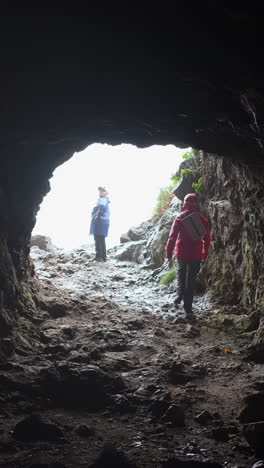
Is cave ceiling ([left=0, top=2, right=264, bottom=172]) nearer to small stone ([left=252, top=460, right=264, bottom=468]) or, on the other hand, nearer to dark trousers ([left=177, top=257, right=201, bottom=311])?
dark trousers ([left=177, top=257, right=201, bottom=311])

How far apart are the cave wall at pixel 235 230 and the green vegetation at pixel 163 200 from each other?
496 cm

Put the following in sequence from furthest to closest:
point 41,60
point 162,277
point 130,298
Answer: point 162,277 < point 130,298 < point 41,60

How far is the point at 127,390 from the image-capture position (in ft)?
14.1

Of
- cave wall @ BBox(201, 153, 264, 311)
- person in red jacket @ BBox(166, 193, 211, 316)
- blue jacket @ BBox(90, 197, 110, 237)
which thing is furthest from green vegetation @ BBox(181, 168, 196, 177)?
blue jacket @ BBox(90, 197, 110, 237)

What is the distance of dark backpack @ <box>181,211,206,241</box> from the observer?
25.2 ft

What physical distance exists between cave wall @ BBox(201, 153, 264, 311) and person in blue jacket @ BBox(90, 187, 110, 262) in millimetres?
5114

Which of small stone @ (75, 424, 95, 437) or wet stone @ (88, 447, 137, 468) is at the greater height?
wet stone @ (88, 447, 137, 468)

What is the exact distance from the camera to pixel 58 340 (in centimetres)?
573

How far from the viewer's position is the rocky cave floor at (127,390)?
10.0ft

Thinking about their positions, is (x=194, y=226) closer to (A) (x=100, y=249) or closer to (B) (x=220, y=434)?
(B) (x=220, y=434)

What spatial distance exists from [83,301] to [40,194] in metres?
2.59

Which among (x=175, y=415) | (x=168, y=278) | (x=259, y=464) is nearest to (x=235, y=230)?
(x=168, y=278)

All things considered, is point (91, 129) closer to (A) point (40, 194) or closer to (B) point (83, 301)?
(A) point (40, 194)

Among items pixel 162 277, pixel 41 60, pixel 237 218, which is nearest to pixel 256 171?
pixel 237 218
